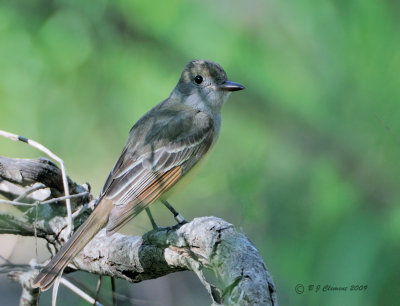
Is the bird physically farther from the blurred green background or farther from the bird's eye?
the blurred green background

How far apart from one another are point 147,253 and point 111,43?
89.6 inches

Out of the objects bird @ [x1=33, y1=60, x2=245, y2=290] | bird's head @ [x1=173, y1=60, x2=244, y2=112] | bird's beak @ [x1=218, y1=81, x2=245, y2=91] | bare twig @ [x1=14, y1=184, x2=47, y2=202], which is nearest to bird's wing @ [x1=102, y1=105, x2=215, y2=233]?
bird @ [x1=33, y1=60, x2=245, y2=290]

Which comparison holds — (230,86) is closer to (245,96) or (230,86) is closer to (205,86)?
(205,86)

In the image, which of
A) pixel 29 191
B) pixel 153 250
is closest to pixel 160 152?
pixel 29 191

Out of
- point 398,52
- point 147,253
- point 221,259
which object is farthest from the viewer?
point 398,52

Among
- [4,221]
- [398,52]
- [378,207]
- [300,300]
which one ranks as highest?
[398,52]

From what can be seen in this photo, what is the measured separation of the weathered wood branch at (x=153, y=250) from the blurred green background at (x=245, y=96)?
0.59m

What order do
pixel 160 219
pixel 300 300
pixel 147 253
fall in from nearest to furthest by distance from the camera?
pixel 147 253 < pixel 300 300 < pixel 160 219

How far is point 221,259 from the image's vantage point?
223 cm

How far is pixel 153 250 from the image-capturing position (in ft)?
8.86

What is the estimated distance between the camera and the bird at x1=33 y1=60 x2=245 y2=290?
2.91 meters

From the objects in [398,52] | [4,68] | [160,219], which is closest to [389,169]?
[398,52]

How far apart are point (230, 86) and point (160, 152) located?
0.69 m

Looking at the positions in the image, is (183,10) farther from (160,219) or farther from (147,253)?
(147,253)
